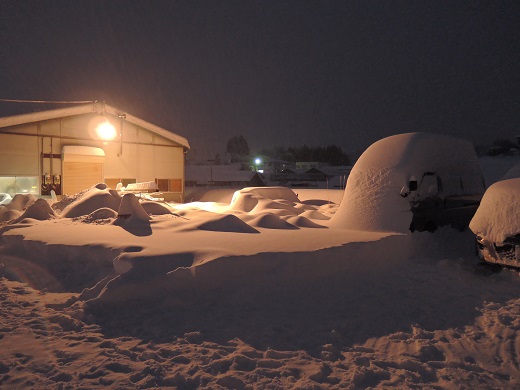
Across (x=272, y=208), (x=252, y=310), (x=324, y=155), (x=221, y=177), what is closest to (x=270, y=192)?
(x=272, y=208)

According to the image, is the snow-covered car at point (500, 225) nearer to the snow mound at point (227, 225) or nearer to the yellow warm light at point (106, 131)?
the snow mound at point (227, 225)

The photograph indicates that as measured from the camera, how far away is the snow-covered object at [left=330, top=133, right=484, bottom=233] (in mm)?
8045

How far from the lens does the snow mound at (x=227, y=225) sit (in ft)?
27.0

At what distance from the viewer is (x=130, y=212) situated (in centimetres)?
934

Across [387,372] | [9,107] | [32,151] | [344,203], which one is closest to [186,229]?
[344,203]

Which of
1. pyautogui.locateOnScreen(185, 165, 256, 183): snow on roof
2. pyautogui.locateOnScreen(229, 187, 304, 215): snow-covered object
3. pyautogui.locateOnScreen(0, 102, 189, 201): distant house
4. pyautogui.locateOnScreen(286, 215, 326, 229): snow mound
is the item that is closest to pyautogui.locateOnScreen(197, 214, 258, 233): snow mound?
pyautogui.locateOnScreen(286, 215, 326, 229): snow mound

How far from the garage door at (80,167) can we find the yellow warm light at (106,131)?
28.8 inches

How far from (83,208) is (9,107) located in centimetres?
833

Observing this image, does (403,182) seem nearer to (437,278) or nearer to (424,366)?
(437,278)

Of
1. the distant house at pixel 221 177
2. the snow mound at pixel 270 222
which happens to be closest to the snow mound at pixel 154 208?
the snow mound at pixel 270 222

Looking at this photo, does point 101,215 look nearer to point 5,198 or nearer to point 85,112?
point 5,198

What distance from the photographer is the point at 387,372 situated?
10.8 feet

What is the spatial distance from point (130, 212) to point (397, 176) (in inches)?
262

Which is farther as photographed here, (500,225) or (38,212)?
(38,212)
